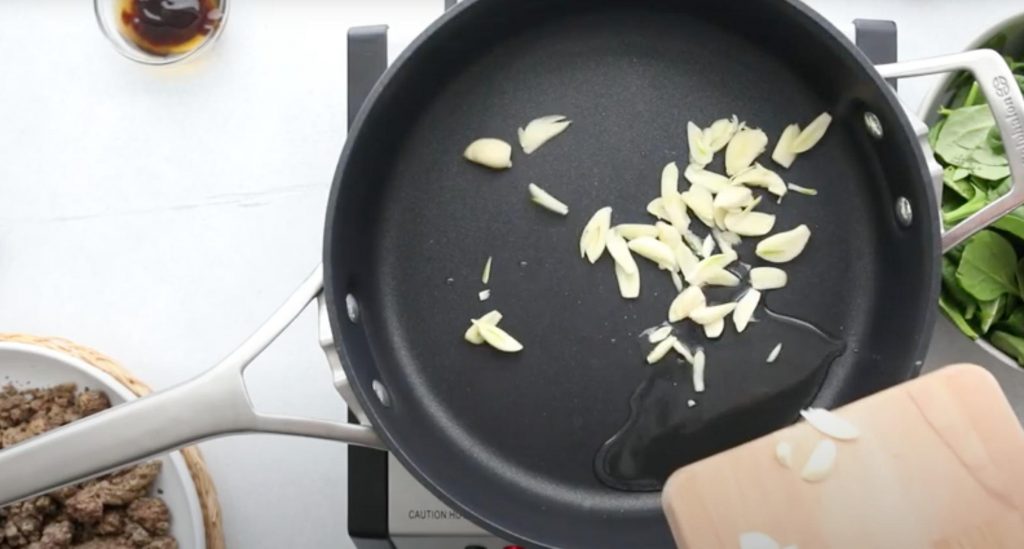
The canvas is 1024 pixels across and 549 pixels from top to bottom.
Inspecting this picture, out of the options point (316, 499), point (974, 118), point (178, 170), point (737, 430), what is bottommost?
point (316, 499)

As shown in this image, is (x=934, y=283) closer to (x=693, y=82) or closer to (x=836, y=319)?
(x=836, y=319)

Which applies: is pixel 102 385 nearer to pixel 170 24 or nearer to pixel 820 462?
pixel 170 24

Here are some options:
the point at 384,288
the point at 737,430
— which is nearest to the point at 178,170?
the point at 384,288

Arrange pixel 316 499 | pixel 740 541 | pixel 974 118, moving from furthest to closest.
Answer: pixel 316 499 < pixel 974 118 < pixel 740 541

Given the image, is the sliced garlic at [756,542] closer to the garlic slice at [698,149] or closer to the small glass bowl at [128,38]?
the garlic slice at [698,149]

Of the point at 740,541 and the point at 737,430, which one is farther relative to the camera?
the point at 737,430

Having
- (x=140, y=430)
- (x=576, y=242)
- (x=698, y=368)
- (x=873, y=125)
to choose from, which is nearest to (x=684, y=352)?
(x=698, y=368)

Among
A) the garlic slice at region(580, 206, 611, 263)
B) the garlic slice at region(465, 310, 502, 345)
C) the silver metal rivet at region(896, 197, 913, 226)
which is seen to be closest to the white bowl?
the garlic slice at region(465, 310, 502, 345)

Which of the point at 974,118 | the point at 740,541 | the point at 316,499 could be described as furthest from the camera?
the point at 316,499
